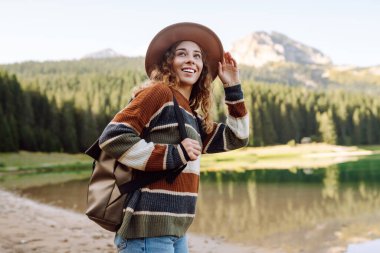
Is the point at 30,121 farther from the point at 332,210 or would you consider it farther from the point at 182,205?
the point at 182,205

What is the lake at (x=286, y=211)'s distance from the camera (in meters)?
11.5

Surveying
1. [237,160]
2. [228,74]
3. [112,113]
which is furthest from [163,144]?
[112,113]

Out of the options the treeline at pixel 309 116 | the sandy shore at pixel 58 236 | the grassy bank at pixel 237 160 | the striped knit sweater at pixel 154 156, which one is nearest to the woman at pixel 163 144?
the striped knit sweater at pixel 154 156

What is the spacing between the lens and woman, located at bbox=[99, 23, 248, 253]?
223cm

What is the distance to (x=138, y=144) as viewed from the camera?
222 centimetres

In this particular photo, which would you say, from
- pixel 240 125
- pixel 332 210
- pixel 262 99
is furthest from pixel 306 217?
pixel 262 99

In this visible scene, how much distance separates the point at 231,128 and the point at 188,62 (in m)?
0.53

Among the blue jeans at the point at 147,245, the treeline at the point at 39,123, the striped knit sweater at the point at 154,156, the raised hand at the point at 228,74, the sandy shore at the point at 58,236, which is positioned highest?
the raised hand at the point at 228,74

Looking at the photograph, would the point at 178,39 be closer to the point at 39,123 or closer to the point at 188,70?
the point at 188,70

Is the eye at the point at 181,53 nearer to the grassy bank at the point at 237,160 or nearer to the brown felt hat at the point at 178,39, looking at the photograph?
the brown felt hat at the point at 178,39

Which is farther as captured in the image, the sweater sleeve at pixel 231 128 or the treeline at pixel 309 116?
the treeline at pixel 309 116

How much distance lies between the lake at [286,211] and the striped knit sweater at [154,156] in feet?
28.5

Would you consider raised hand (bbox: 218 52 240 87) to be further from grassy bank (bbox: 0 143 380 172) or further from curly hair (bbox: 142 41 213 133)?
grassy bank (bbox: 0 143 380 172)

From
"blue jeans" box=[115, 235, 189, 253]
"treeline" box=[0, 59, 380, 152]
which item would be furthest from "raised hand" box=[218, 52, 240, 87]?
"treeline" box=[0, 59, 380, 152]
